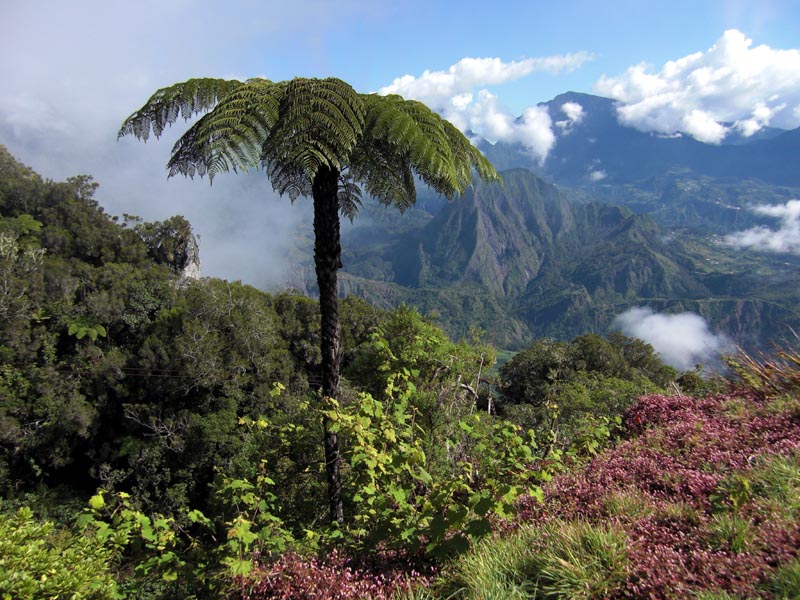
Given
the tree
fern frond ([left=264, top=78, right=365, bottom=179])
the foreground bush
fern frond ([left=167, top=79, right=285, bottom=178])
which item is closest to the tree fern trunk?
the tree

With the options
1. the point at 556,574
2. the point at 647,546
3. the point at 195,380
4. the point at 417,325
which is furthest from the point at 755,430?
the point at 195,380

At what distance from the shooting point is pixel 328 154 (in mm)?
4473

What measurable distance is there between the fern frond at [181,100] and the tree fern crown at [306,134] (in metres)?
0.01

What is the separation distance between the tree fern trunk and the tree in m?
0.01

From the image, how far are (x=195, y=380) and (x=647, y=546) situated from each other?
72.1 feet

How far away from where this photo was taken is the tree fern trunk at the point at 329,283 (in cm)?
530

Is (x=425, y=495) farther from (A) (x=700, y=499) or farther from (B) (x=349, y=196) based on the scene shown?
(B) (x=349, y=196)

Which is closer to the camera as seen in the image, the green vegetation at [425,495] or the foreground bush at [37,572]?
the green vegetation at [425,495]

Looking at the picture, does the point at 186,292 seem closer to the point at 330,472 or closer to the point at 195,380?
the point at 195,380

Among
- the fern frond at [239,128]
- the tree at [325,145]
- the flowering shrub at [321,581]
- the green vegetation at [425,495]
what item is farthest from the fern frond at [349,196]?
the flowering shrub at [321,581]

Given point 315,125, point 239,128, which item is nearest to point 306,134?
point 315,125

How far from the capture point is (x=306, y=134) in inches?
176

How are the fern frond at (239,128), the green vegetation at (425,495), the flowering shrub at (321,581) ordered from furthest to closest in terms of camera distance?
the fern frond at (239,128)
the flowering shrub at (321,581)
the green vegetation at (425,495)

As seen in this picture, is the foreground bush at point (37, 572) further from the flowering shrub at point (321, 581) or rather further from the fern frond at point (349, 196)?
the fern frond at point (349, 196)
